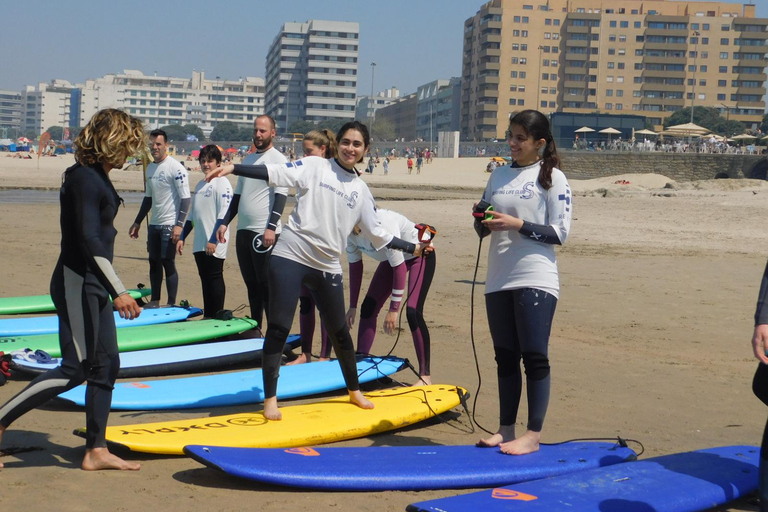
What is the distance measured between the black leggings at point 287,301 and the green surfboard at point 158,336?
2466 millimetres

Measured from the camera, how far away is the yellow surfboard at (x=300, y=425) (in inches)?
170

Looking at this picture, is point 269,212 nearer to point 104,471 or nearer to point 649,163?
point 104,471

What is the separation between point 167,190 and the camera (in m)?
8.41

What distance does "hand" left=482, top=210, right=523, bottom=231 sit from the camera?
13.9 feet

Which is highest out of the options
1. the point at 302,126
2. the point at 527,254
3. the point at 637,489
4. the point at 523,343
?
the point at 302,126

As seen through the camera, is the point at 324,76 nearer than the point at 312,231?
No

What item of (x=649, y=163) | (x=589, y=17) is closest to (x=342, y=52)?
(x=589, y=17)

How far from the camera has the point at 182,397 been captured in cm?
535

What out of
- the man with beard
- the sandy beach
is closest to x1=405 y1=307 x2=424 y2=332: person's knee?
the sandy beach

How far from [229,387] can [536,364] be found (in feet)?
7.47

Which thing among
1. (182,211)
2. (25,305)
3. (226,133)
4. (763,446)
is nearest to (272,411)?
(763,446)

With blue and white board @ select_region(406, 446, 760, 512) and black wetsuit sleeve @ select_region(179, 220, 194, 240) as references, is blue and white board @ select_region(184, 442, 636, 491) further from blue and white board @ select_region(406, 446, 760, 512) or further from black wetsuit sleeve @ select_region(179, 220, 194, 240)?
black wetsuit sleeve @ select_region(179, 220, 194, 240)

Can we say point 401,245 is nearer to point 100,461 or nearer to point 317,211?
point 317,211

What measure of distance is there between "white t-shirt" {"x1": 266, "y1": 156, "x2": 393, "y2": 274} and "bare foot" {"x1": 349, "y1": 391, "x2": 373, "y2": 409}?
855 millimetres
